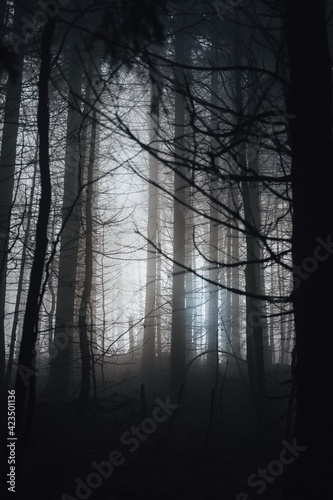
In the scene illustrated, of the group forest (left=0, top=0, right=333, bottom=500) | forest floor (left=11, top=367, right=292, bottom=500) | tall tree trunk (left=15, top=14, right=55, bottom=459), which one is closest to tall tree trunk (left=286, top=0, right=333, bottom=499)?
forest (left=0, top=0, right=333, bottom=500)

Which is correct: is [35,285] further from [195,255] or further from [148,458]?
[148,458]

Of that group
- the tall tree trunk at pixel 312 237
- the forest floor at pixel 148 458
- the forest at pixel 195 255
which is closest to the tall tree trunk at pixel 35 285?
the forest at pixel 195 255

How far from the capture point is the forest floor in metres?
5.59

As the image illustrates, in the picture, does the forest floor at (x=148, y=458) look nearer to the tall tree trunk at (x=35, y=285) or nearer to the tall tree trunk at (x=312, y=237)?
the tall tree trunk at (x=35, y=285)

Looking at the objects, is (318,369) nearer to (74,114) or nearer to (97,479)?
(97,479)

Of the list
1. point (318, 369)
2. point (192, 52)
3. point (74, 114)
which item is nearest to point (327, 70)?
point (318, 369)

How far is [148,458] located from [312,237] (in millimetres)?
5127

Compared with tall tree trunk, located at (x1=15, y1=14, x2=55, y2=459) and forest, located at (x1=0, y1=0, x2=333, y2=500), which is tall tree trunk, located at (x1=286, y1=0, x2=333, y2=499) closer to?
forest, located at (x1=0, y1=0, x2=333, y2=500)

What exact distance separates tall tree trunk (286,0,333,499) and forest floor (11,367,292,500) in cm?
Answer: 273

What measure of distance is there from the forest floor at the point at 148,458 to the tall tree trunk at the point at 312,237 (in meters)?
2.73

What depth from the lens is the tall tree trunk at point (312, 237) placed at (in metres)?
3.03

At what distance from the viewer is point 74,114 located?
11617mm

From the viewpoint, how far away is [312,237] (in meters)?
3.22

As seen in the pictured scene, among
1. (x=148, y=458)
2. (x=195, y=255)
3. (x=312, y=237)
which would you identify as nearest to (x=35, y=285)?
(x=312, y=237)
